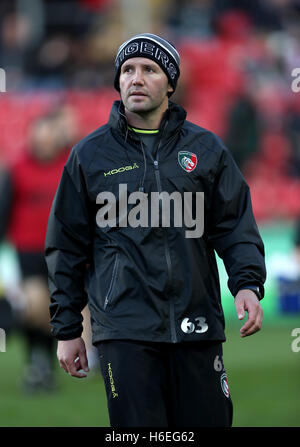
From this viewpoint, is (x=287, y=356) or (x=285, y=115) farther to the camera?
(x=285, y=115)

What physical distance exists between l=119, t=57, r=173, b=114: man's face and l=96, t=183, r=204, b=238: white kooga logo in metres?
0.39

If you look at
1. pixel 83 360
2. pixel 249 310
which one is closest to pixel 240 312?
pixel 249 310

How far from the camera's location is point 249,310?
13.4 ft

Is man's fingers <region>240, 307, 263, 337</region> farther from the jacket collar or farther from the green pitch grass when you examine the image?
the green pitch grass

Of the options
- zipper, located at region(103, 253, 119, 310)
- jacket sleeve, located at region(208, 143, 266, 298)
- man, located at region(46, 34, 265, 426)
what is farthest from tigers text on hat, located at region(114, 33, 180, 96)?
zipper, located at region(103, 253, 119, 310)

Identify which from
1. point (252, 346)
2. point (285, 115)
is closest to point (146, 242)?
point (252, 346)

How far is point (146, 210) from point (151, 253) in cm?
19

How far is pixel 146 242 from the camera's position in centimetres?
411

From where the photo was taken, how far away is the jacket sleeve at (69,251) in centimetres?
422

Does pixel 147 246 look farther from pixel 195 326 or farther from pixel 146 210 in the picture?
pixel 195 326

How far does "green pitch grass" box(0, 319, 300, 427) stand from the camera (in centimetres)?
703

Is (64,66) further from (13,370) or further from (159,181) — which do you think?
(159,181)

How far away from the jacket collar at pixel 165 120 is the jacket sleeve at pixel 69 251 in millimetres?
227

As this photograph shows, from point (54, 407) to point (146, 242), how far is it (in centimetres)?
394
